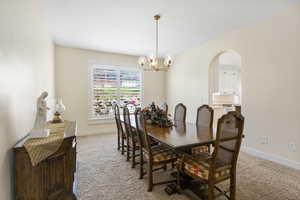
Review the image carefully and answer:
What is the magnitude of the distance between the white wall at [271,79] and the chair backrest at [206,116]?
1.29 meters

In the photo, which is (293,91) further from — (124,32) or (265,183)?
(124,32)

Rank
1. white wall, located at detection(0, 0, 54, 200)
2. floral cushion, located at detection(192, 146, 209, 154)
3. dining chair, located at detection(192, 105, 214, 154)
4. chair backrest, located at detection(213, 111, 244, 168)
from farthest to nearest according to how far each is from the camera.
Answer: dining chair, located at detection(192, 105, 214, 154), floral cushion, located at detection(192, 146, 209, 154), chair backrest, located at detection(213, 111, 244, 168), white wall, located at detection(0, 0, 54, 200)

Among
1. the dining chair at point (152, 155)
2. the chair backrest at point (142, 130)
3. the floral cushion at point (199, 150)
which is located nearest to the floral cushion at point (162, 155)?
the dining chair at point (152, 155)

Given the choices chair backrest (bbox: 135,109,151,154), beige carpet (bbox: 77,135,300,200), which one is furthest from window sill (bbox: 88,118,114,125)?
chair backrest (bbox: 135,109,151,154)

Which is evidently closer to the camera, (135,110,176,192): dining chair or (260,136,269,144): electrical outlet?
(135,110,176,192): dining chair

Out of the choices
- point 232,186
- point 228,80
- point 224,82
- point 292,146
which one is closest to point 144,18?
point 232,186

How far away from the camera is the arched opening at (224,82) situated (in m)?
3.69

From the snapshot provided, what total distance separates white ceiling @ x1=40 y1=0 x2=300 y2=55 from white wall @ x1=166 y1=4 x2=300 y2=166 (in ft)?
0.79

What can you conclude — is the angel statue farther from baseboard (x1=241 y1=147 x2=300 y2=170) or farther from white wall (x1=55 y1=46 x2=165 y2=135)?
baseboard (x1=241 y1=147 x2=300 y2=170)

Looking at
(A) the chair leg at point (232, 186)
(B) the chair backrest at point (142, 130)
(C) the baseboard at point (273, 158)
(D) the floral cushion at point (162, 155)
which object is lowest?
(C) the baseboard at point (273, 158)

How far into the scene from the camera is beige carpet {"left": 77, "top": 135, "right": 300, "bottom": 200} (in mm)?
1824

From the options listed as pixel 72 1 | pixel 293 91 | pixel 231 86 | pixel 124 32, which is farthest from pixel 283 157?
pixel 231 86

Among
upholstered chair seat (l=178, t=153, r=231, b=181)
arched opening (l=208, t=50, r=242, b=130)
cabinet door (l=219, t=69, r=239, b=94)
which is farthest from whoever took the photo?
cabinet door (l=219, t=69, r=239, b=94)

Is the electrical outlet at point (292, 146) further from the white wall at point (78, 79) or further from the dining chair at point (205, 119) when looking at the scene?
the white wall at point (78, 79)
